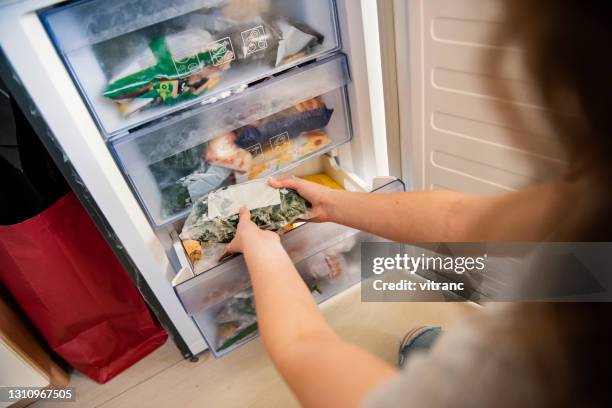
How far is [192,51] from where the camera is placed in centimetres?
78

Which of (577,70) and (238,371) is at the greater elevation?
(577,70)

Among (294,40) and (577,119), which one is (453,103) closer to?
(294,40)

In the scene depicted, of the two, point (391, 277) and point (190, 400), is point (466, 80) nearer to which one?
point (391, 277)

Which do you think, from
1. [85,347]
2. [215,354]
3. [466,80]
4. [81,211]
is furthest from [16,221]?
[466,80]

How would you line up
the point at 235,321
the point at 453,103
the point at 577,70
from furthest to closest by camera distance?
the point at 235,321 < the point at 453,103 < the point at 577,70

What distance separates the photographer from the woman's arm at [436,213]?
0.61 metres

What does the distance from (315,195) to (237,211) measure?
6.3 inches

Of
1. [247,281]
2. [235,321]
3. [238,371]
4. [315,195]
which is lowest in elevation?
[238,371]

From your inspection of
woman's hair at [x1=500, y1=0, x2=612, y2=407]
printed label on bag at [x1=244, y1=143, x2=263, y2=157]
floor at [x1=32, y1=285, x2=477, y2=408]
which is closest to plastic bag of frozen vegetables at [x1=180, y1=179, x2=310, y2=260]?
printed label on bag at [x1=244, y1=143, x2=263, y2=157]

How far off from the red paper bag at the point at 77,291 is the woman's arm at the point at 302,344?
0.43 metres

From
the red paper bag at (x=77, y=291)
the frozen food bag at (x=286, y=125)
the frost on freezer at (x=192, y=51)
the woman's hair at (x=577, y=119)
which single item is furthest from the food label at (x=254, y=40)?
the woman's hair at (x=577, y=119)

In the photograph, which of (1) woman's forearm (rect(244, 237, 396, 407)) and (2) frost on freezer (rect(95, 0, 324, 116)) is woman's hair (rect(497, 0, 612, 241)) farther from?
(2) frost on freezer (rect(95, 0, 324, 116))

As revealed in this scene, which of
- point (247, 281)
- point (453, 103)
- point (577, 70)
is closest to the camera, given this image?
point (577, 70)

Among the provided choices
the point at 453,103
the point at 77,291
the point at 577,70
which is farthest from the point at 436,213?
the point at 77,291
